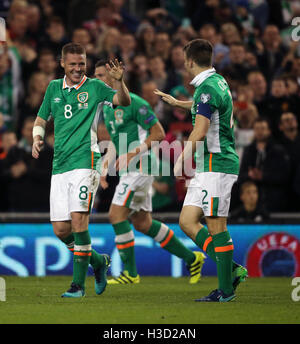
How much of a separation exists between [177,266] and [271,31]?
15.4ft

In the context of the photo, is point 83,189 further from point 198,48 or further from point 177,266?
point 177,266

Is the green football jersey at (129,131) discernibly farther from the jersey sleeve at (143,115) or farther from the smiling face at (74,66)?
the smiling face at (74,66)

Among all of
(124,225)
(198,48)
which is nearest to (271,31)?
(124,225)

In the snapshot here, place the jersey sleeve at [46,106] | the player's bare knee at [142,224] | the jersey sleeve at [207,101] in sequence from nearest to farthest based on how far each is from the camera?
1. the jersey sleeve at [207,101]
2. the jersey sleeve at [46,106]
3. the player's bare knee at [142,224]

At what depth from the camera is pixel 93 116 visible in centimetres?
831

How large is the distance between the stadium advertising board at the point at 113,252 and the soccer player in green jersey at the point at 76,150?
3.35 m

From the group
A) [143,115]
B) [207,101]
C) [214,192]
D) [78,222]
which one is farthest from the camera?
[143,115]

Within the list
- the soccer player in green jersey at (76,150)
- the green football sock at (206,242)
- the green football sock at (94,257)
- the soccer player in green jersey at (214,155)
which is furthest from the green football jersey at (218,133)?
the green football sock at (94,257)

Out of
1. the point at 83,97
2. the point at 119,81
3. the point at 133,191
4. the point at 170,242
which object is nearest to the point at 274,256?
the point at 170,242

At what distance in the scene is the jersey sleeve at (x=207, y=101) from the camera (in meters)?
7.57

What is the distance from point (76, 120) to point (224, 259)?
1.96 metres

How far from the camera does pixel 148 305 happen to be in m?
7.62

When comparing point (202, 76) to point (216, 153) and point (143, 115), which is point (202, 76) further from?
point (143, 115)

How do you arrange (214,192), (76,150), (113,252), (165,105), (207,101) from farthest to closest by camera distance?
(165,105)
(113,252)
(76,150)
(214,192)
(207,101)
